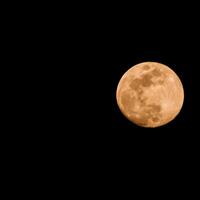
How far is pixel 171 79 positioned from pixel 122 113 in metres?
0.86

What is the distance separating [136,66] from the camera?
477cm

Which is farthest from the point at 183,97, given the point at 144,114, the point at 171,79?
the point at 144,114

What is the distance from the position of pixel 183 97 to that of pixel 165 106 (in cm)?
44

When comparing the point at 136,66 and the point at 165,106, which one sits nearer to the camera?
the point at 165,106

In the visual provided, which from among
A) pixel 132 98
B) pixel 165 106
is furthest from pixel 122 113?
pixel 165 106

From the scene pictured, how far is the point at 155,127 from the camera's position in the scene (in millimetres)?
4738

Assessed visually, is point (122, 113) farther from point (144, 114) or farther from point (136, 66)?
point (136, 66)

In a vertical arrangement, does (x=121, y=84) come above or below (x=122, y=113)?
above

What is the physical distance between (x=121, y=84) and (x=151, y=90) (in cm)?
52

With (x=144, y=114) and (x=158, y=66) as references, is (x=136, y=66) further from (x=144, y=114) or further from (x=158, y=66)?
(x=144, y=114)

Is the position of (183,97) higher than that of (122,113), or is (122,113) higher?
(183,97)

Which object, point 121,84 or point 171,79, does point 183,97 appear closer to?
point 171,79

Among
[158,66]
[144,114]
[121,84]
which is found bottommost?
[144,114]

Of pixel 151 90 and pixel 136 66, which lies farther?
pixel 136 66
